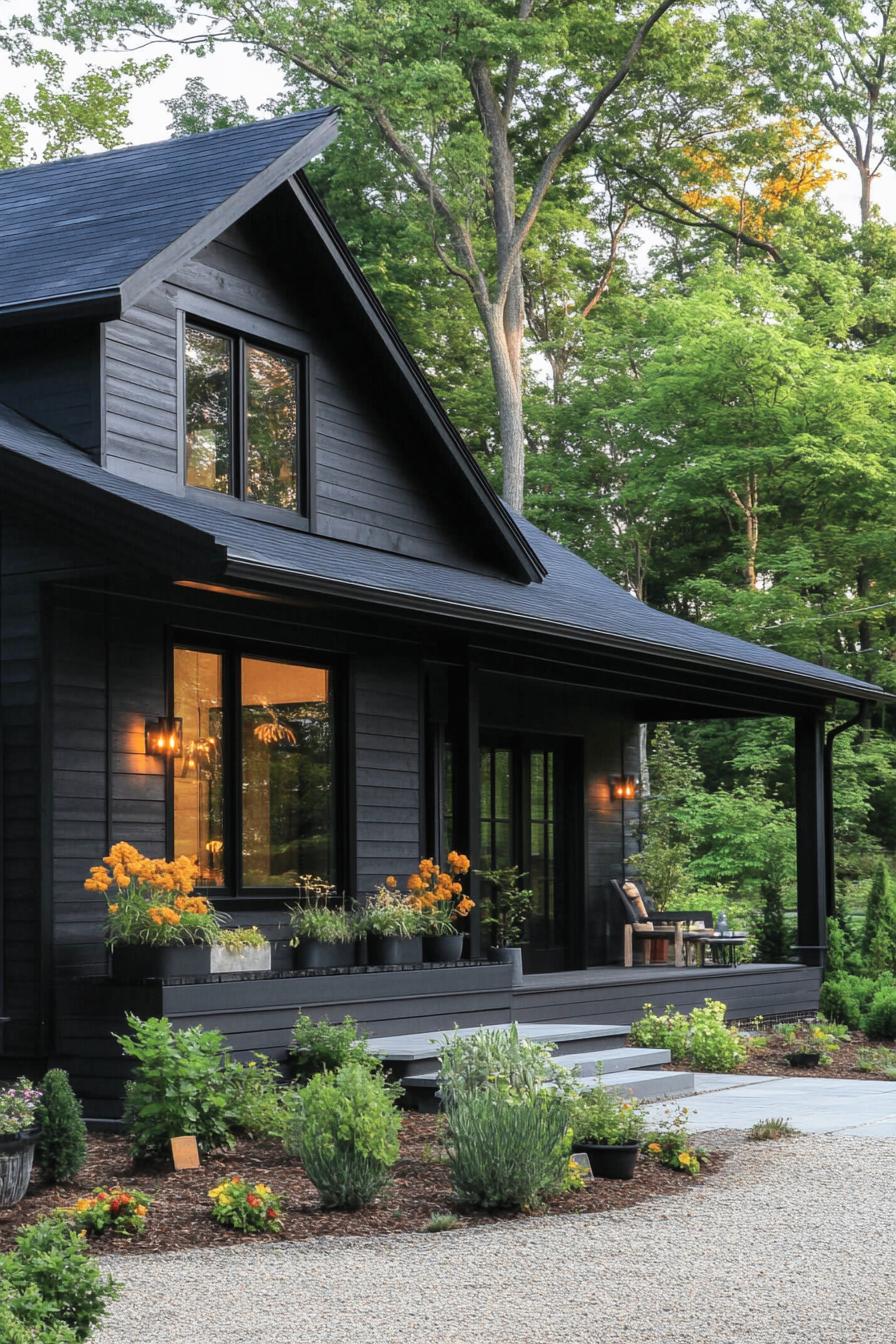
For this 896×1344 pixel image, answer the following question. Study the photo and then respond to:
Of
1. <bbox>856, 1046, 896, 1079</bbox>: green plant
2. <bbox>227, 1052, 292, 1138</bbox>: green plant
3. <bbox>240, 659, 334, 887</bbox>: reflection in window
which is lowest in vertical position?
<bbox>856, 1046, 896, 1079</bbox>: green plant

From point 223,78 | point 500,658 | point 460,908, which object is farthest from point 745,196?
point 460,908

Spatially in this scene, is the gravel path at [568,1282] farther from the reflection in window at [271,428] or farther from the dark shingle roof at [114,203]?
the reflection in window at [271,428]

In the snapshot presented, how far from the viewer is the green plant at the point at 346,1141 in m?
6.69

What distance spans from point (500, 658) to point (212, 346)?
3404 mm

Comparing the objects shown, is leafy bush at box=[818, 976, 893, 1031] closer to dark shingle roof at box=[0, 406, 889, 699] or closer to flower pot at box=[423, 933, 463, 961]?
dark shingle roof at box=[0, 406, 889, 699]

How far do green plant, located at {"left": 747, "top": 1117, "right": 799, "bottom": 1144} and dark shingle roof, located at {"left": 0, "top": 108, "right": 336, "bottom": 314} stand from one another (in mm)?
6123

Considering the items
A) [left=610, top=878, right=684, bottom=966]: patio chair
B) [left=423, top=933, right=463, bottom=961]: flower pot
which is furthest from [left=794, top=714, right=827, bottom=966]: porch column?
[left=423, top=933, right=463, bottom=961]: flower pot

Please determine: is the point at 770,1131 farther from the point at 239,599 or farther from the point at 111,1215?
the point at 239,599

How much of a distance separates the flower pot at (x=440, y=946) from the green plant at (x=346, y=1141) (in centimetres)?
411

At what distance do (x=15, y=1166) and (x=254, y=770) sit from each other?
14.6ft

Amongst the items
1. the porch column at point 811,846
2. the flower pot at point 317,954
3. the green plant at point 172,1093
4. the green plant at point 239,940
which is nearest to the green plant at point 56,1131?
the green plant at point 172,1093

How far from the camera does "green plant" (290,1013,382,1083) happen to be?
9.13 meters

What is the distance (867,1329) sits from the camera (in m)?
4.80

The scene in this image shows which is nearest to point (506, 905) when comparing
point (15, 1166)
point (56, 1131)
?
point (56, 1131)
